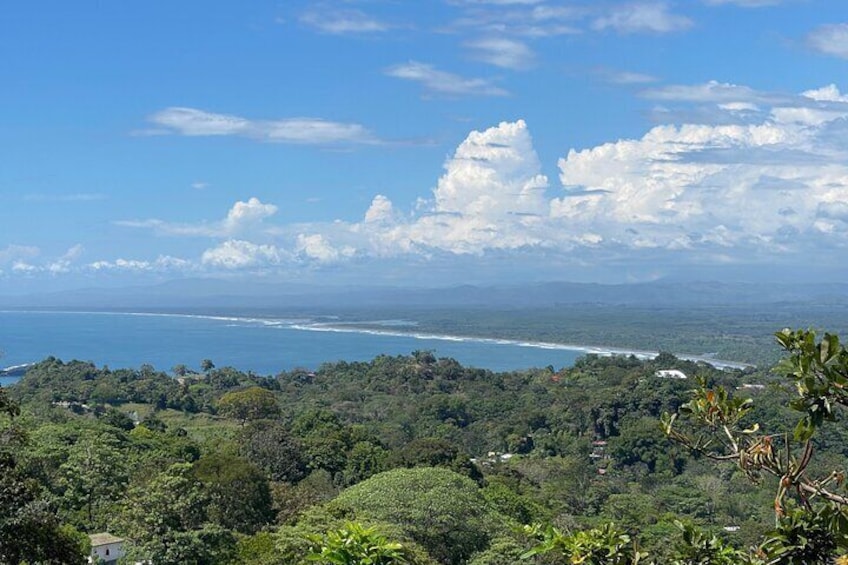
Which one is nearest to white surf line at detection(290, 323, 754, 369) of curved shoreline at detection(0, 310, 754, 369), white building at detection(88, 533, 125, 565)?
curved shoreline at detection(0, 310, 754, 369)

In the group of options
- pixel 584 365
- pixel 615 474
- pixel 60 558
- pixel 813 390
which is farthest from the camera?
pixel 584 365

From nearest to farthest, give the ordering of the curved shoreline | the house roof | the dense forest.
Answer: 1. the dense forest
2. the house roof
3. the curved shoreline

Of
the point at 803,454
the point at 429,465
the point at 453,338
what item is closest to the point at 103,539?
the point at 429,465

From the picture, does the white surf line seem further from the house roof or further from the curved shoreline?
the house roof

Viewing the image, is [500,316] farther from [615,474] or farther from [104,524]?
[104,524]

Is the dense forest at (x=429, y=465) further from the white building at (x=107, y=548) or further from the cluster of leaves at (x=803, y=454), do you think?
the white building at (x=107, y=548)

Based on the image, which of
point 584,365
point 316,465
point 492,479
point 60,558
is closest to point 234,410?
point 316,465
